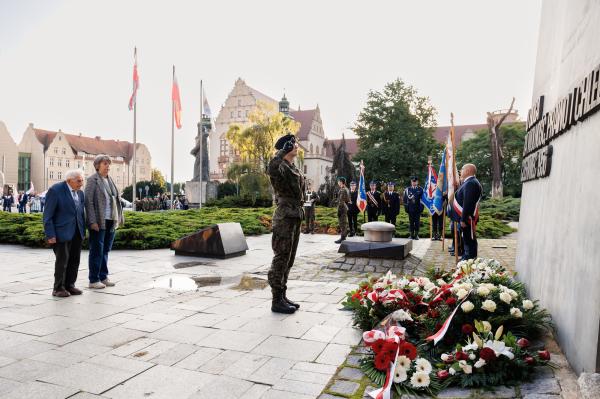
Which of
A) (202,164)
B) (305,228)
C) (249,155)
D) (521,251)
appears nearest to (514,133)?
(249,155)

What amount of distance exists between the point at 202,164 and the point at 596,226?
32344mm

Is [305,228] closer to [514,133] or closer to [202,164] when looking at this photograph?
[202,164]

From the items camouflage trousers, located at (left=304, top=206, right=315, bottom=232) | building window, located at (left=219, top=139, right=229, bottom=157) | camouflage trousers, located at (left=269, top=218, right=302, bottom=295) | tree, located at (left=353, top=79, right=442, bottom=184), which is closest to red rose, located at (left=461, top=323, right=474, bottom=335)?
camouflage trousers, located at (left=269, top=218, right=302, bottom=295)

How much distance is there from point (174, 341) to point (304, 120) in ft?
266

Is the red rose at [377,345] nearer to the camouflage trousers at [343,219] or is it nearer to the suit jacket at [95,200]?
the suit jacket at [95,200]

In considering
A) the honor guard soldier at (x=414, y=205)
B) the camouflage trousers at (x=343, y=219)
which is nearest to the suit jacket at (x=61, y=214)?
the camouflage trousers at (x=343, y=219)

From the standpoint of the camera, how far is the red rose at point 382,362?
3.45 meters

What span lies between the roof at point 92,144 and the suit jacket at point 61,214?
93748mm

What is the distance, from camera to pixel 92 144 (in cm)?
9838

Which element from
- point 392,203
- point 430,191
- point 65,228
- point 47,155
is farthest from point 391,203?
point 47,155

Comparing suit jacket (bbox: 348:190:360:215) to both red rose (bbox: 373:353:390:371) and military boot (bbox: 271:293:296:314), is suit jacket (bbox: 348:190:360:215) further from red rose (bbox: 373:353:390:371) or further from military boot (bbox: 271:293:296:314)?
Result: red rose (bbox: 373:353:390:371)

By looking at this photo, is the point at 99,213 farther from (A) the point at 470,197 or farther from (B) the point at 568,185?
(B) the point at 568,185

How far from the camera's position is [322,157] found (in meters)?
82.9

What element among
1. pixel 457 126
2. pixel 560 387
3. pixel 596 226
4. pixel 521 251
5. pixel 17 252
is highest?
pixel 457 126
